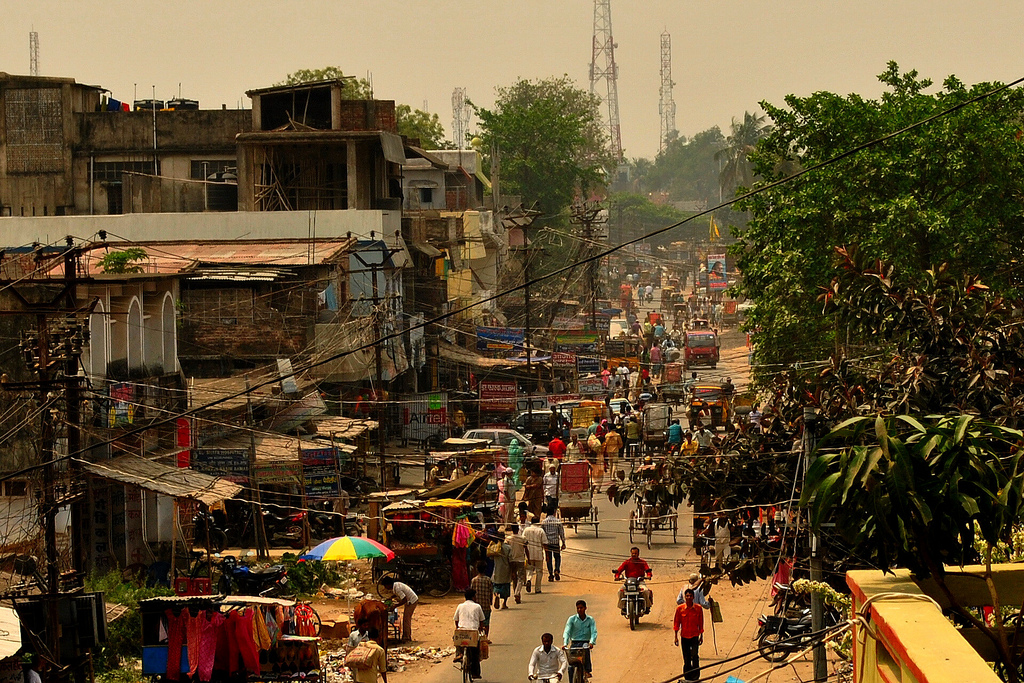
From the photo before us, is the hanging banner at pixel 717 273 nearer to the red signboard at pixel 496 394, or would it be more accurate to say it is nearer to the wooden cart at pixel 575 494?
the red signboard at pixel 496 394

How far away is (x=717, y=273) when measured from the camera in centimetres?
6738

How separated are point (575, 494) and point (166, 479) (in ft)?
24.6

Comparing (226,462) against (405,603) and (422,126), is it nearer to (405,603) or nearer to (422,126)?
(405,603)

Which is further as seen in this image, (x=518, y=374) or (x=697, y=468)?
(x=518, y=374)

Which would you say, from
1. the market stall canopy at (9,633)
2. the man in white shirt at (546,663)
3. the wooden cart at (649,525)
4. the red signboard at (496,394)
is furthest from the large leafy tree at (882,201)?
the market stall canopy at (9,633)

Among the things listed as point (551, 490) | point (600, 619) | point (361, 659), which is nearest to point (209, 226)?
point (551, 490)

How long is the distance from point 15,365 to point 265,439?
240 inches

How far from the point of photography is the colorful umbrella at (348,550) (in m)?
16.2

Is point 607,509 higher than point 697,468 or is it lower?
lower

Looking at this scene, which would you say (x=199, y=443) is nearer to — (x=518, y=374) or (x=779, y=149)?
(x=779, y=149)

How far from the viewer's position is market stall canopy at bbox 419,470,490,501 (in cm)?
2073

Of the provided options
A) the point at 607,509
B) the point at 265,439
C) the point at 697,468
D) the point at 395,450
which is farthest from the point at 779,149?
the point at 697,468

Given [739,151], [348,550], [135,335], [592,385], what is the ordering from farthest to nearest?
[739,151] < [592,385] < [135,335] < [348,550]

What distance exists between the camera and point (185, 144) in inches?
1598
